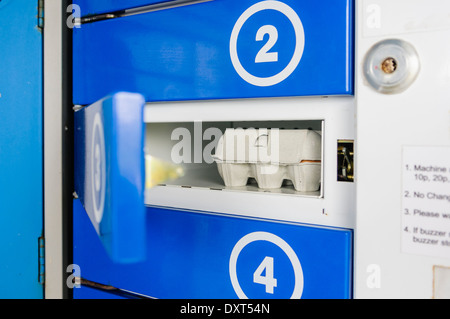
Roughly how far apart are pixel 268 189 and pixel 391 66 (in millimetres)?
480

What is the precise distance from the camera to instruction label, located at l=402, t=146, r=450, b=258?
825 millimetres

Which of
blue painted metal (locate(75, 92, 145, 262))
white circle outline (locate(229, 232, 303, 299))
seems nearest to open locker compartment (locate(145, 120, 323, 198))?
white circle outline (locate(229, 232, 303, 299))

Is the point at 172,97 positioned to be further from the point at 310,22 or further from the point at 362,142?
the point at 362,142

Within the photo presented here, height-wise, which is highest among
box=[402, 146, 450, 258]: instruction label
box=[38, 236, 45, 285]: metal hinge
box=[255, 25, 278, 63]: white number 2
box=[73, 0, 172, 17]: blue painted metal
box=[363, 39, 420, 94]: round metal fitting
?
box=[73, 0, 172, 17]: blue painted metal

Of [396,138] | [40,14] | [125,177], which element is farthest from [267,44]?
[40,14]

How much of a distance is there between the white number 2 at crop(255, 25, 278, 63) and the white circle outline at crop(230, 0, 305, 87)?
0.14 feet

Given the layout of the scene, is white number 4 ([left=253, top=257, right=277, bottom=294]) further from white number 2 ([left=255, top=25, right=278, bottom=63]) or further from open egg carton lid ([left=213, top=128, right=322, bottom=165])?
white number 2 ([left=255, top=25, right=278, bottom=63])

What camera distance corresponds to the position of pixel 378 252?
0.90 m

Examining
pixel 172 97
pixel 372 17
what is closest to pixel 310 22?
pixel 372 17

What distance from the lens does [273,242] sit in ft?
3.47

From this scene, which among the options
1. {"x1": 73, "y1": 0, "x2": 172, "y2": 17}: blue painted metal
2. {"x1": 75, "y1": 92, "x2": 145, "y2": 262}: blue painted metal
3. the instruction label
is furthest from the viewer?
{"x1": 73, "y1": 0, "x2": 172, "y2": 17}: blue painted metal

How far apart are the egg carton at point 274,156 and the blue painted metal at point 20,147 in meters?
0.69

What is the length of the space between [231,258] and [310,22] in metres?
0.64

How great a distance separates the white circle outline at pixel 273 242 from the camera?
1028 mm
